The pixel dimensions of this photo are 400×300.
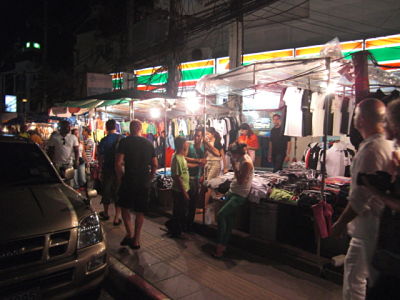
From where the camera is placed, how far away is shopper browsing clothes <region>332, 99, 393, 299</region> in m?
2.48

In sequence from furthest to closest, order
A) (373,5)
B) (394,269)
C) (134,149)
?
(373,5)
(134,149)
(394,269)

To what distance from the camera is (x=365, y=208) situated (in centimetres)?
250

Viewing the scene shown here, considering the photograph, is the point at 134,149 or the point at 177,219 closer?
the point at 134,149

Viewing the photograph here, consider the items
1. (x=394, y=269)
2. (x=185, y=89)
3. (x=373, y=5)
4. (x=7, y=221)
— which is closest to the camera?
(x=394, y=269)

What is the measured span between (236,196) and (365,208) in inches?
102

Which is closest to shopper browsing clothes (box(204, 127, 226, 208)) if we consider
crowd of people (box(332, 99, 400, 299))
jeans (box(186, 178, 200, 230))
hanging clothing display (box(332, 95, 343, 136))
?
jeans (box(186, 178, 200, 230))

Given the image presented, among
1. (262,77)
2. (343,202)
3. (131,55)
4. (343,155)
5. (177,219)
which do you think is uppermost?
(131,55)

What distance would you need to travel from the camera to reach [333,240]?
463cm

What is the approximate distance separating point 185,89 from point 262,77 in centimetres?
702

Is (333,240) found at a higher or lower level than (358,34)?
lower

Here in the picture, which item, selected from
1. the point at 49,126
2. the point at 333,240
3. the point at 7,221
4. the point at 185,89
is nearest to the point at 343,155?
the point at 333,240

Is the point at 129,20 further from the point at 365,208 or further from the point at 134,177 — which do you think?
the point at 365,208

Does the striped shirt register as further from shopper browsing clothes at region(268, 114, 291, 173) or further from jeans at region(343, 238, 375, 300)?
jeans at region(343, 238, 375, 300)

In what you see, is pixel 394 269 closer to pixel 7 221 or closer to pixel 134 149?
pixel 7 221
